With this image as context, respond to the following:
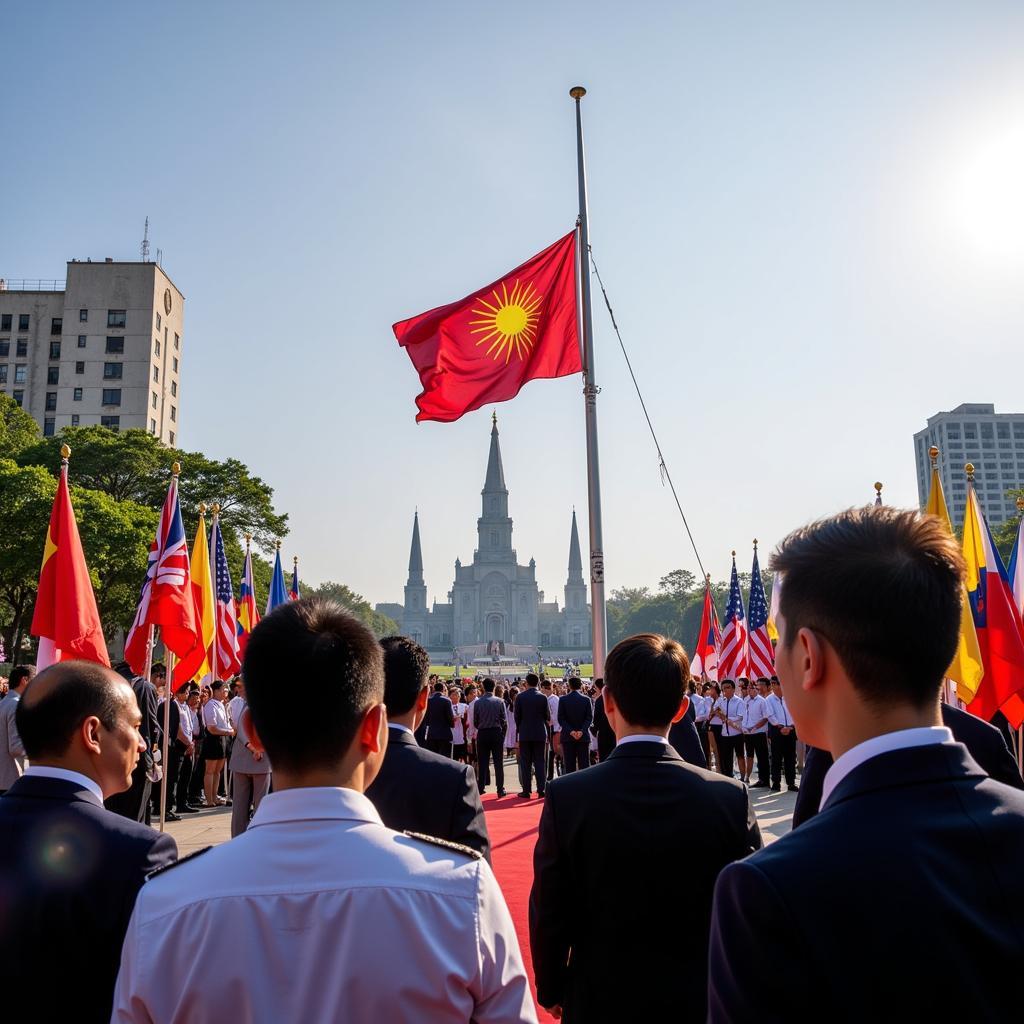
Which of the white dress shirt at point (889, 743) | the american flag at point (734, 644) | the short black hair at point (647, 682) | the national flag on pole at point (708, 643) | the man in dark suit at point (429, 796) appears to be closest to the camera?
the white dress shirt at point (889, 743)

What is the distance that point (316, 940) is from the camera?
4.72ft

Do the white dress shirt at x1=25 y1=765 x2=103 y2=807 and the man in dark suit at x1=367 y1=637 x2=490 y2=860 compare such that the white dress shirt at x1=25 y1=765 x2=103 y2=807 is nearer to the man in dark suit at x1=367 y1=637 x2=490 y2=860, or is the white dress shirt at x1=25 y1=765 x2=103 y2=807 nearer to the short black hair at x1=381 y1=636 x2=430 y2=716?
the man in dark suit at x1=367 y1=637 x2=490 y2=860

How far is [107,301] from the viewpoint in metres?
57.3

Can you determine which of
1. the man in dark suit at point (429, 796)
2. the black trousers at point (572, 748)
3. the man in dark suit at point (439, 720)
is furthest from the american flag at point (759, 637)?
the man in dark suit at point (429, 796)

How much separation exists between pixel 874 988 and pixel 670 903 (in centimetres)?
151

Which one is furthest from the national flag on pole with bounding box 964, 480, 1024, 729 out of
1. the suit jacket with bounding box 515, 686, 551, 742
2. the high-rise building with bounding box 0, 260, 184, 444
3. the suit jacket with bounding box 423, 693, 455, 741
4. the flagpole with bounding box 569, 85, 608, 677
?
the high-rise building with bounding box 0, 260, 184, 444

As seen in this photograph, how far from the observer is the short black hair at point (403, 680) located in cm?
366

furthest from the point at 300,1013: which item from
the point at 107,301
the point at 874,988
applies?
the point at 107,301

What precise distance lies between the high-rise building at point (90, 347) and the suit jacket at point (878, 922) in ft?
199

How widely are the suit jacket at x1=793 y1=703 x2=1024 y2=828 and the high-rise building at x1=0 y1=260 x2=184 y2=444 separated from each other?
58.9m

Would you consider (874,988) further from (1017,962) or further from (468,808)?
(468,808)

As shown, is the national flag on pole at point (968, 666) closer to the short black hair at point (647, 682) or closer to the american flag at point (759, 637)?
the short black hair at point (647, 682)

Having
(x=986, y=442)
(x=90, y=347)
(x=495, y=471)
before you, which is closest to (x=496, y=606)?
(x=495, y=471)

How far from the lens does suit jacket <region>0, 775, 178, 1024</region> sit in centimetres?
216
